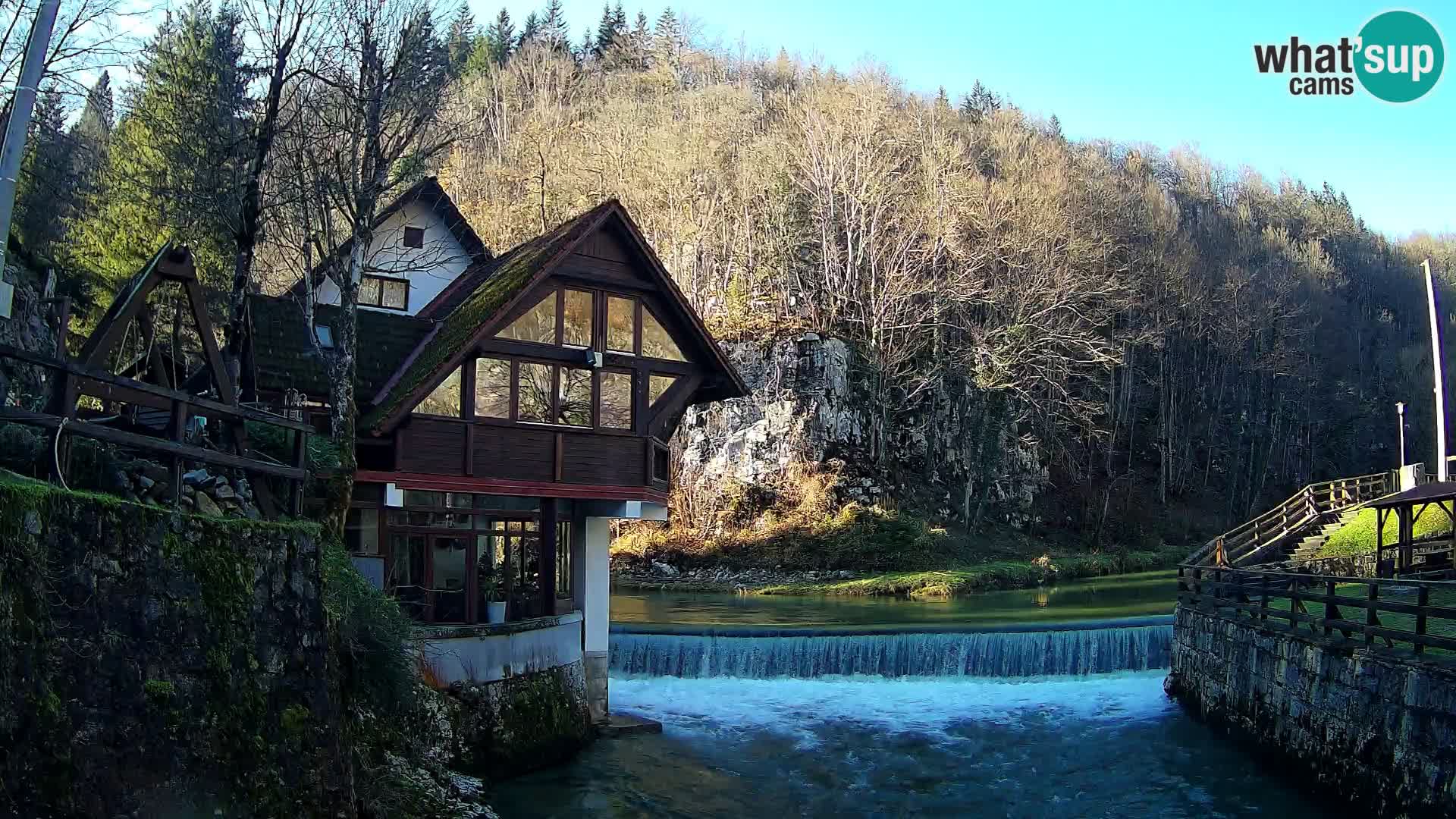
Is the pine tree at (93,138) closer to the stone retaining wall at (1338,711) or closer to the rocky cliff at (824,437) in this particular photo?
the stone retaining wall at (1338,711)

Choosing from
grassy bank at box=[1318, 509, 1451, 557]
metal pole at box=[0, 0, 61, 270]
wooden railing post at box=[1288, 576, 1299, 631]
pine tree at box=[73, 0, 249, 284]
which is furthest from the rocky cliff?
metal pole at box=[0, 0, 61, 270]

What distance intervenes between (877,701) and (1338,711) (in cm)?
990

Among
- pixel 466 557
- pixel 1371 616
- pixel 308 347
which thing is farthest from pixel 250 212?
pixel 1371 616

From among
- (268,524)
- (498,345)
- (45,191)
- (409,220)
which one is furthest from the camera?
(45,191)

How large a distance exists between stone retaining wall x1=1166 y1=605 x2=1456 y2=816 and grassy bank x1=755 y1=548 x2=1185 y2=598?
19.6 m

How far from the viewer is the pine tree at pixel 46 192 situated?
30719mm

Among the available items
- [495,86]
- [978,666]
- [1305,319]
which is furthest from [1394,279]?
[978,666]

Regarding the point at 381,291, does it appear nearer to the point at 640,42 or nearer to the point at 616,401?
the point at 616,401

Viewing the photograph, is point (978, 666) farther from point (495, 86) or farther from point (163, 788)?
point (495, 86)

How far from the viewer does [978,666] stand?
83.4 ft

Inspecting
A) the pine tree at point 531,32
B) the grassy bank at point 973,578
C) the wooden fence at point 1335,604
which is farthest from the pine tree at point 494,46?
the wooden fence at point 1335,604

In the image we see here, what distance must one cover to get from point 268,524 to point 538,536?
31.8 ft

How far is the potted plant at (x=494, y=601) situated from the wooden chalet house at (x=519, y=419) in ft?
0.09

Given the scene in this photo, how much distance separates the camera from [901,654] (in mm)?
25781
